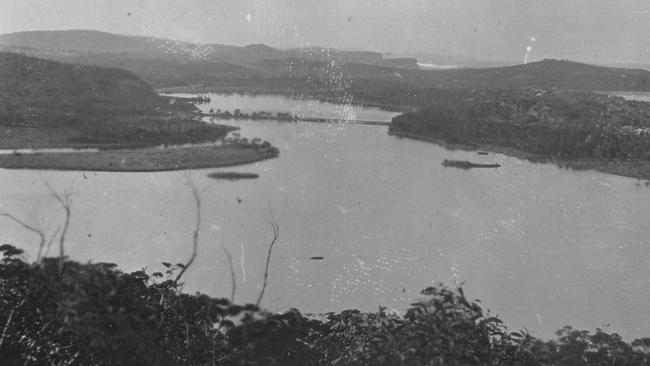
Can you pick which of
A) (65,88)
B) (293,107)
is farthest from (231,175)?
(65,88)

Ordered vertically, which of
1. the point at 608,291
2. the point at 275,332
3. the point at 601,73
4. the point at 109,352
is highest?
the point at 601,73

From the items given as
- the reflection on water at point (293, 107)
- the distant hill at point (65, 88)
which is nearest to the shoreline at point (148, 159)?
the reflection on water at point (293, 107)

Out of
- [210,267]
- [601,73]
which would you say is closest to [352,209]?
[210,267]

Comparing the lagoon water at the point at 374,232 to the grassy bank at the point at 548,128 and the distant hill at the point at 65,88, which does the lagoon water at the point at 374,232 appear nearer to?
the grassy bank at the point at 548,128

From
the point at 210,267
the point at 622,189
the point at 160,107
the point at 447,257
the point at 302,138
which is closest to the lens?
the point at 210,267

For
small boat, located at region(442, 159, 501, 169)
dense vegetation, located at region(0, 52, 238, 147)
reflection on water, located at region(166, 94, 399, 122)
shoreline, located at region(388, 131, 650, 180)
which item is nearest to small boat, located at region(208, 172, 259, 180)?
dense vegetation, located at region(0, 52, 238, 147)

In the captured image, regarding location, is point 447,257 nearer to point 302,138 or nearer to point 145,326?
point 145,326
